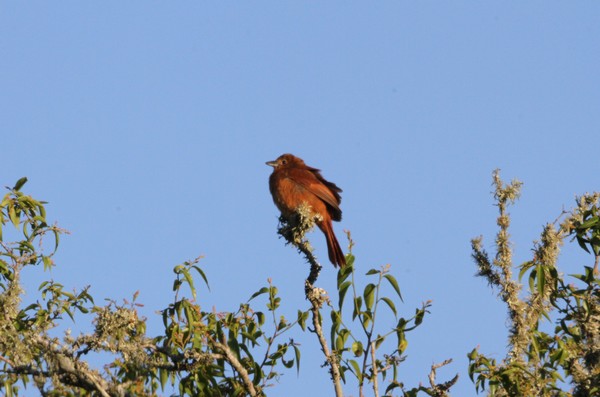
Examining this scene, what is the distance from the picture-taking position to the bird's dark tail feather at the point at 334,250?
27.7 ft

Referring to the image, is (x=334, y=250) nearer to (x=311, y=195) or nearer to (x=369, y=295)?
(x=311, y=195)

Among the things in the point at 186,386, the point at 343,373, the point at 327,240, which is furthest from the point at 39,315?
the point at 327,240

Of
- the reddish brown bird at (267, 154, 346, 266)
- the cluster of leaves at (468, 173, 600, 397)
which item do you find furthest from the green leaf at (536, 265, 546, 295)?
the reddish brown bird at (267, 154, 346, 266)

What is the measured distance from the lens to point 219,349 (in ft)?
15.4

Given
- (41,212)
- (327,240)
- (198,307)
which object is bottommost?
(198,307)

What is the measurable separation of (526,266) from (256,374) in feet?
4.12

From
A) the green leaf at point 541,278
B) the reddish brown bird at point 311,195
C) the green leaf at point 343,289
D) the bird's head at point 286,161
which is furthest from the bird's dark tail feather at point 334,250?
the green leaf at point 541,278

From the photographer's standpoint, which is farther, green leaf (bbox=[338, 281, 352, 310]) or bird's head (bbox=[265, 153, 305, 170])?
bird's head (bbox=[265, 153, 305, 170])

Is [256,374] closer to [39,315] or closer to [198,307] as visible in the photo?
[198,307]

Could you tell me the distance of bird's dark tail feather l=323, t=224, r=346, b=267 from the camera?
8.44 metres

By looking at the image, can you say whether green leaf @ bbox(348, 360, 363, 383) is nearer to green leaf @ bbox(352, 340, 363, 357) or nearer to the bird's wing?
green leaf @ bbox(352, 340, 363, 357)

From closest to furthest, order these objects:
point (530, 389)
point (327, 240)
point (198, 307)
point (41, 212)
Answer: point (530, 389) < point (198, 307) < point (41, 212) < point (327, 240)

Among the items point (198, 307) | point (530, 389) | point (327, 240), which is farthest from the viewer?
point (327, 240)

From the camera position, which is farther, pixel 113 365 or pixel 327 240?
pixel 327 240
